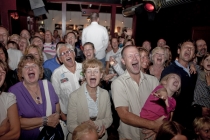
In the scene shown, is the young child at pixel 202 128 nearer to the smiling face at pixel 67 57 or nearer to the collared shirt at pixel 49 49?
the smiling face at pixel 67 57

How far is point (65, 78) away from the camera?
2.55m

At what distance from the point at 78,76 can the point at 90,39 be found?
1731 mm

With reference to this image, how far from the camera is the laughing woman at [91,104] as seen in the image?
78.1 inches

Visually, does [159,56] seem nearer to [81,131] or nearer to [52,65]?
[52,65]

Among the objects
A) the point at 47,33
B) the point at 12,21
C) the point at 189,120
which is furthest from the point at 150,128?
the point at 12,21

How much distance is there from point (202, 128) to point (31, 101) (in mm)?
2124

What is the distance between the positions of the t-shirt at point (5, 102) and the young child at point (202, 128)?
7.30ft

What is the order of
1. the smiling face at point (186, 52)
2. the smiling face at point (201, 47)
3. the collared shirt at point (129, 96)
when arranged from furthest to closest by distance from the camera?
the smiling face at point (201, 47) → the smiling face at point (186, 52) → the collared shirt at point (129, 96)

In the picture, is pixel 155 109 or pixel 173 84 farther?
pixel 173 84

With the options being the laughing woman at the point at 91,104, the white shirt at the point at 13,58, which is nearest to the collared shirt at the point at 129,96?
the laughing woman at the point at 91,104

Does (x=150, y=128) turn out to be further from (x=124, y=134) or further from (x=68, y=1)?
(x=68, y=1)

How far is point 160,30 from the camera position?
8078mm

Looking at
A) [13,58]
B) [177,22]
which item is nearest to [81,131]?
[13,58]

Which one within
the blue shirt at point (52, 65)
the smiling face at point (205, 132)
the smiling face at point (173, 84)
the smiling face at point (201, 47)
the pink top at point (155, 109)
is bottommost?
the smiling face at point (205, 132)
